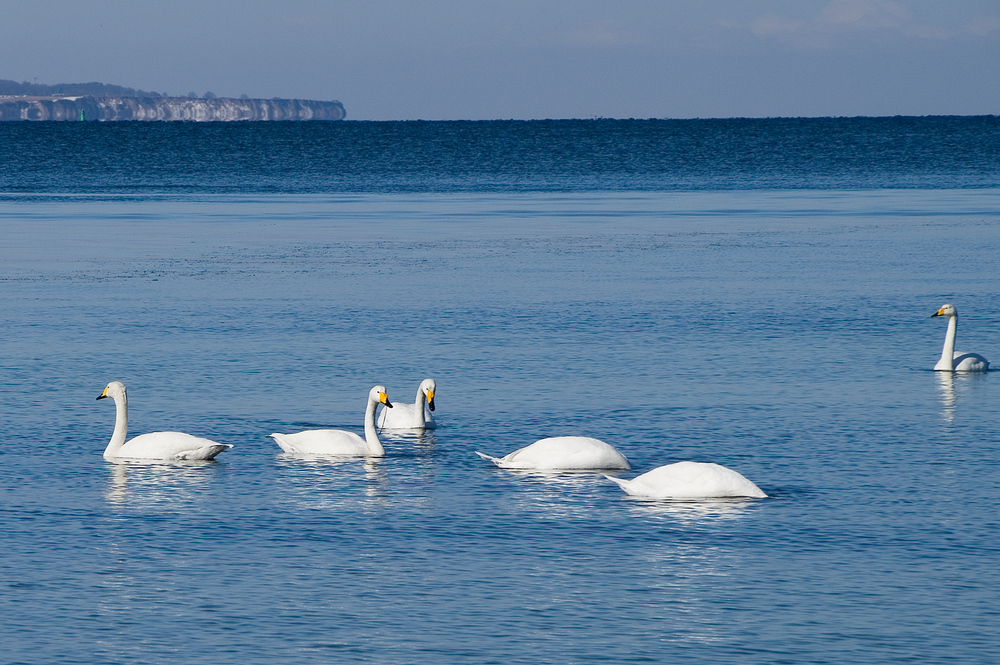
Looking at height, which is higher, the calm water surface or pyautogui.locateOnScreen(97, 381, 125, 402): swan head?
pyautogui.locateOnScreen(97, 381, 125, 402): swan head

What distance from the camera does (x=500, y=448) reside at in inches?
611

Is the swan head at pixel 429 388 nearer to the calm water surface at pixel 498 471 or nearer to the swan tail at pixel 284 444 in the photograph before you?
the calm water surface at pixel 498 471

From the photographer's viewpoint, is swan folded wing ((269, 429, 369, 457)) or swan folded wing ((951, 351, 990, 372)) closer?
swan folded wing ((269, 429, 369, 457))

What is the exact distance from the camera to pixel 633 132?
157 metres

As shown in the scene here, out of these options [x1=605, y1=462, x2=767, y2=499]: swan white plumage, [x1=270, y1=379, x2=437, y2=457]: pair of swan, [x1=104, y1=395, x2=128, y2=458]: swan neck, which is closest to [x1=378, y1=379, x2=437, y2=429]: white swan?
[x1=270, y1=379, x2=437, y2=457]: pair of swan

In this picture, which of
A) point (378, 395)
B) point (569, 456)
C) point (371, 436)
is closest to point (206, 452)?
point (371, 436)

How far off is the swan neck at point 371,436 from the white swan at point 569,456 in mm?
1218

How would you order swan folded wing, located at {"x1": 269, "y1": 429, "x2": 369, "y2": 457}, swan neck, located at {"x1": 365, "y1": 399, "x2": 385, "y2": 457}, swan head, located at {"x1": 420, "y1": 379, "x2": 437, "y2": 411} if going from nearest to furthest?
swan folded wing, located at {"x1": 269, "y1": 429, "x2": 369, "y2": 457} < swan neck, located at {"x1": 365, "y1": 399, "x2": 385, "y2": 457} < swan head, located at {"x1": 420, "y1": 379, "x2": 437, "y2": 411}

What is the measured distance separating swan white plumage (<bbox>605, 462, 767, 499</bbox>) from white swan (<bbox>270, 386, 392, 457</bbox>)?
2.68 meters

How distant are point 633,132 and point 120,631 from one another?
487 ft

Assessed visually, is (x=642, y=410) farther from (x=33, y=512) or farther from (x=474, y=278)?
(x=474, y=278)

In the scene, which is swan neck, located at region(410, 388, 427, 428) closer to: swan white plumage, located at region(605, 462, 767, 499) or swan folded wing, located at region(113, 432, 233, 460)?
swan folded wing, located at region(113, 432, 233, 460)

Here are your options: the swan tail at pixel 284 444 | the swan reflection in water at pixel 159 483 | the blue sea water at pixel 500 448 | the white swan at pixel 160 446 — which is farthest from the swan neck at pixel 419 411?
the swan reflection in water at pixel 159 483

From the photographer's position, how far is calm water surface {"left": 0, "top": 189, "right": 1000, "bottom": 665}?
10.2 m
